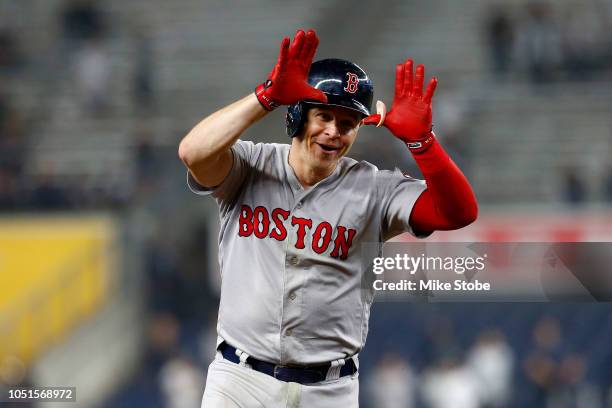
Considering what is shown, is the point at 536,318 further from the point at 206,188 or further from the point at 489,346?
the point at 206,188

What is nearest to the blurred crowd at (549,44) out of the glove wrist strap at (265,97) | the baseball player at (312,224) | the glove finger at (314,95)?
the baseball player at (312,224)

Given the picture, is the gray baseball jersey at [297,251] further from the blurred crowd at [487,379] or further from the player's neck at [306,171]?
the blurred crowd at [487,379]

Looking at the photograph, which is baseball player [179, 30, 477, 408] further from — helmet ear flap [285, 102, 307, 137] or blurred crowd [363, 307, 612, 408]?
blurred crowd [363, 307, 612, 408]

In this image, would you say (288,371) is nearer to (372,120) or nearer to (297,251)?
(297,251)

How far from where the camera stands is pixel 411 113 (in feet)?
12.0

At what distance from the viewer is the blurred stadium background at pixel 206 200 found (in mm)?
10383

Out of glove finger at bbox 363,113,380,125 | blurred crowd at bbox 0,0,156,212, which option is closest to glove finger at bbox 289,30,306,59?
glove finger at bbox 363,113,380,125

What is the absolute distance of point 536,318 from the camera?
1091cm

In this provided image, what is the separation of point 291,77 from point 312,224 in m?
0.56

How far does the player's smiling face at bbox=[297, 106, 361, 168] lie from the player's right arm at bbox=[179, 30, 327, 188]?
125mm

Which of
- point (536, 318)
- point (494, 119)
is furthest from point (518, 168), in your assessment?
point (536, 318)

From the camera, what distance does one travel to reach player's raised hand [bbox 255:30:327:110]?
11.5ft

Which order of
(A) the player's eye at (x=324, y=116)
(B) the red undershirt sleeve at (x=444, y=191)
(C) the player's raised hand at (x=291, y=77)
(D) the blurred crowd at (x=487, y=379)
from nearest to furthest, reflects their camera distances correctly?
(C) the player's raised hand at (x=291, y=77), (B) the red undershirt sleeve at (x=444, y=191), (A) the player's eye at (x=324, y=116), (D) the blurred crowd at (x=487, y=379)

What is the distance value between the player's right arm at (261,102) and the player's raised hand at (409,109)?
0.83 ft
